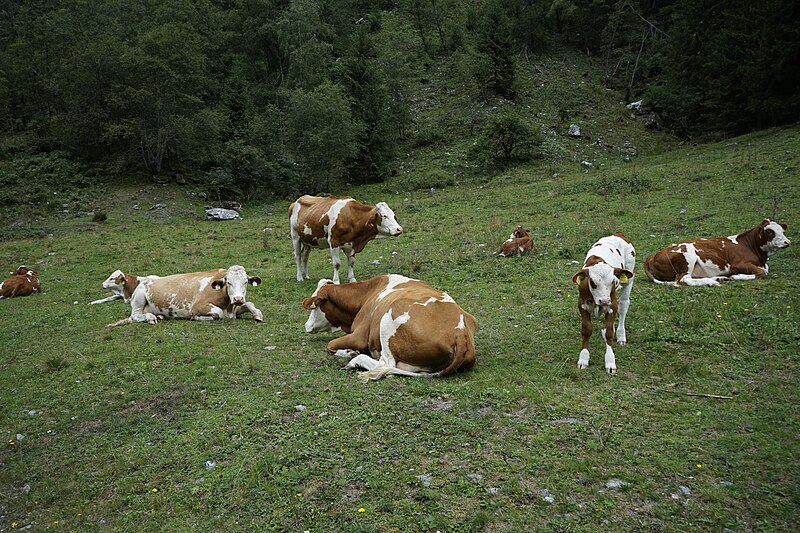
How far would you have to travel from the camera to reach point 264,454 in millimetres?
4934

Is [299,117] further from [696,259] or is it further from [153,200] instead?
[696,259]

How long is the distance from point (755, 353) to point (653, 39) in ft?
165

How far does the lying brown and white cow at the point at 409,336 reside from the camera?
666 centimetres

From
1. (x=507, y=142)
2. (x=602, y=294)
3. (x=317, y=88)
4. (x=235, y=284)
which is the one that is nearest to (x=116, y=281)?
(x=235, y=284)

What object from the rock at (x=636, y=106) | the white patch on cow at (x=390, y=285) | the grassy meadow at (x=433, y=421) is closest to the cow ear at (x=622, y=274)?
the grassy meadow at (x=433, y=421)

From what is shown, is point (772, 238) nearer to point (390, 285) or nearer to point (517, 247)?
point (517, 247)

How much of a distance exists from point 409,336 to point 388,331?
14.5 inches

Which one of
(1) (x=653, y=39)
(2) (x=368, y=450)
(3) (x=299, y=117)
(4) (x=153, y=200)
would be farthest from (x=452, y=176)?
(1) (x=653, y=39)

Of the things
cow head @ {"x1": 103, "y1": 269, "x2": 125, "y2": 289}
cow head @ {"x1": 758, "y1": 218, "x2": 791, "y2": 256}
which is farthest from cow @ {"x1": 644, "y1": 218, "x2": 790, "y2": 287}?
cow head @ {"x1": 103, "y1": 269, "x2": 125, "y2": 289}

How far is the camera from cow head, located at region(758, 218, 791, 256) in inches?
380

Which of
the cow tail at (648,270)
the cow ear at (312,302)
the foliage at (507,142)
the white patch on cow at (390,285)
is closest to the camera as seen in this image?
the white patch on cow at (390,285)

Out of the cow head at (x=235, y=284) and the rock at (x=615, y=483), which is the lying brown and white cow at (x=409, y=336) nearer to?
the rock at (x=615, y=483)

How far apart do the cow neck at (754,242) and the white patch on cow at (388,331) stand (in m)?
7.42

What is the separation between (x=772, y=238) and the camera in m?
9.77
